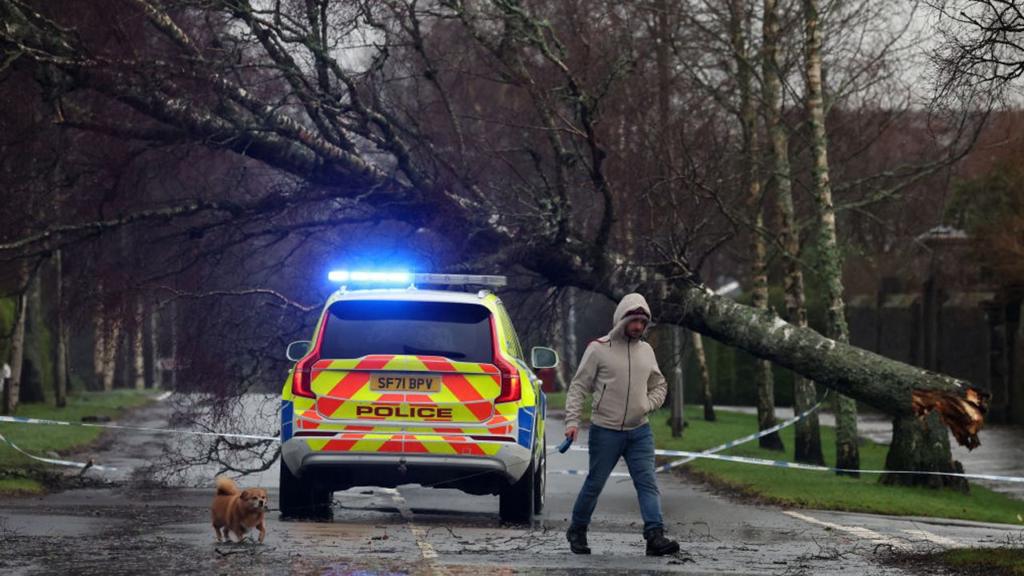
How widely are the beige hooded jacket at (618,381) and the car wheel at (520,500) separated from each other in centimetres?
178

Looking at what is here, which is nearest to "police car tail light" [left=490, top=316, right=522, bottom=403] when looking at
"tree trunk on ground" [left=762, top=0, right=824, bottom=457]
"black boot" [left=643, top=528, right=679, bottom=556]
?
"black boot" [left=643, top=528, right=679, bottom=556]

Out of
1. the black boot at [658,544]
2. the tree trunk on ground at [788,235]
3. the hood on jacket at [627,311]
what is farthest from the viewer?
the tree trunk on ground at [788,235]

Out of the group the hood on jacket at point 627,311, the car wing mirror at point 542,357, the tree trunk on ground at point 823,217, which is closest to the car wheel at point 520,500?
the car wing mirror at point 542,357

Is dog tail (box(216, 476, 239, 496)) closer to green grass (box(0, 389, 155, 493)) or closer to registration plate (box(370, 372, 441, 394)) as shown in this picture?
registration plate (box(370, 372, 441, 394))

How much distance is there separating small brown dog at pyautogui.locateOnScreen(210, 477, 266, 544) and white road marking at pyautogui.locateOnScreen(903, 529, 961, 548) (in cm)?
492

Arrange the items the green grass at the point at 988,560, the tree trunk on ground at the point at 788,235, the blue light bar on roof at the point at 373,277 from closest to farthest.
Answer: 1. the green grass at the point at 988,560
2. the blue light bar on roof at the point at 373,277
3. the tree trunk on ground at the point at 788,235

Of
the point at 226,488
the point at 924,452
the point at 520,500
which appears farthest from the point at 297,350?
the point at 924,452

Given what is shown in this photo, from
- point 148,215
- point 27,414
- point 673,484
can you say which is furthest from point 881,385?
point 27,414

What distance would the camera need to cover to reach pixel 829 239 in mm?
23828

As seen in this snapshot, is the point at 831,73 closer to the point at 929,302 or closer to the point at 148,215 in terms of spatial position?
the point at 929,302

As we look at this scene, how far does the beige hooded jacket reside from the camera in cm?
1255

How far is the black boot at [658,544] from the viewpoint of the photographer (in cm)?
1203

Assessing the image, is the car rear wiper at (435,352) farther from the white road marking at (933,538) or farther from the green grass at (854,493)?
the green grass at (854,493)

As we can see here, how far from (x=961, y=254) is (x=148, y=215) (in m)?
25.4
